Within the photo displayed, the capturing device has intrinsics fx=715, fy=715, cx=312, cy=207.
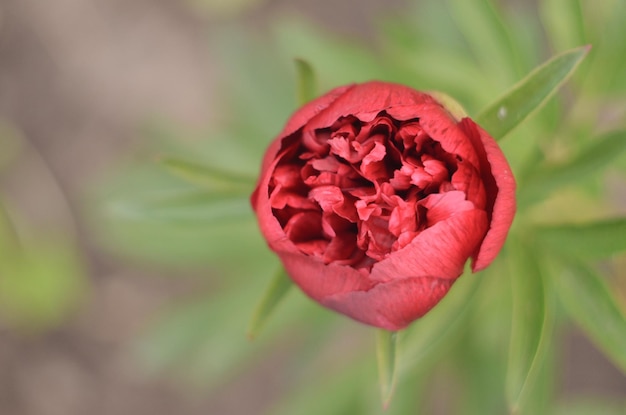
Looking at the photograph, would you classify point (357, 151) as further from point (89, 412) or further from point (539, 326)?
point (89, 412)

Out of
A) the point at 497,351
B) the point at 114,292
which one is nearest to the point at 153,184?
the point at 114,292

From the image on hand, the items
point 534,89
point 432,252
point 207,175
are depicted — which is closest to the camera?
point 432,252

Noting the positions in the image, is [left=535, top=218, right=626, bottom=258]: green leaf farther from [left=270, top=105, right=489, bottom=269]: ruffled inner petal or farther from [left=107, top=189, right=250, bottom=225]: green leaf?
[left=107, top=189, right=250, bottom=225]: green leaf

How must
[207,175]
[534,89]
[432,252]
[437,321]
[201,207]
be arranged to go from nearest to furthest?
1. [432,252]
2. [534,89]
3. [437,321]
4. [207,175]
5. [201,207]

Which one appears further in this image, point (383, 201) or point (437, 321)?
point (437, 321)

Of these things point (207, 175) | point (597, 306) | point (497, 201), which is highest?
point (497, 201)

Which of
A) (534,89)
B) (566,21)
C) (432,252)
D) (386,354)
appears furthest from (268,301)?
(566,21)

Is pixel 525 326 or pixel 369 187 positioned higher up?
pixel 369 187

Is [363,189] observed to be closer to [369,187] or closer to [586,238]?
[369,187]
